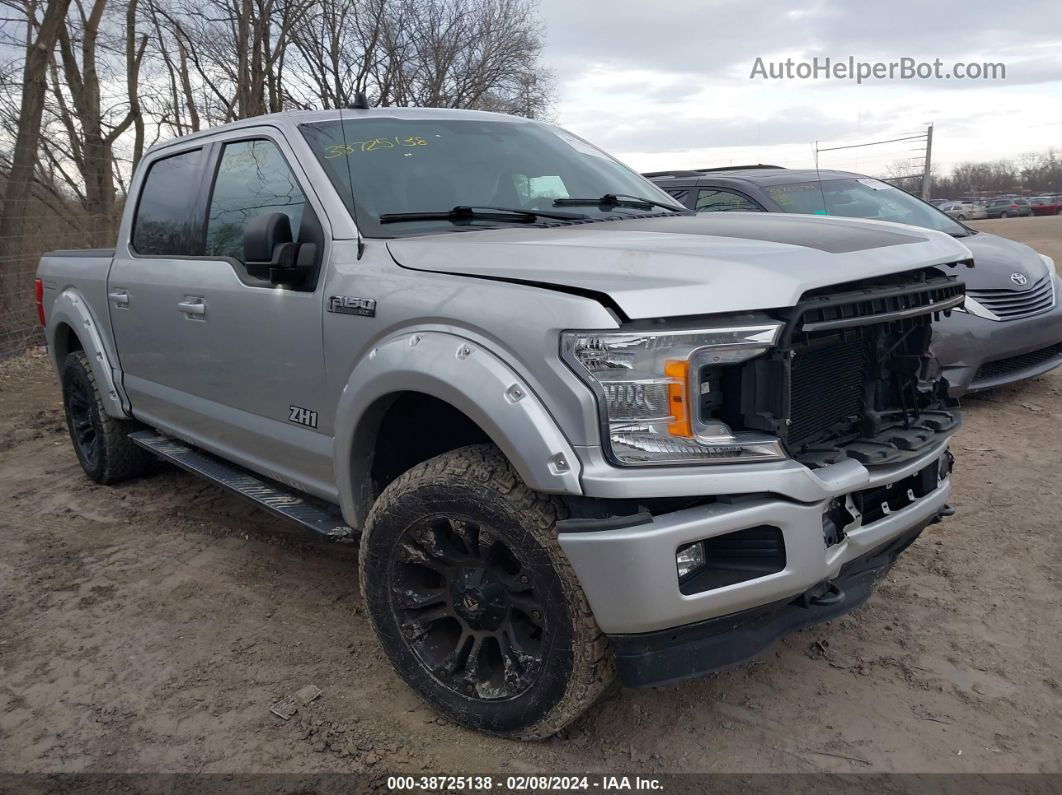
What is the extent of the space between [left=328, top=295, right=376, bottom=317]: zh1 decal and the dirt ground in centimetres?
128

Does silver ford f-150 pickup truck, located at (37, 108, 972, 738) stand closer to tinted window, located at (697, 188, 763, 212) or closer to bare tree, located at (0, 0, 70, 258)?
tinted window, located at (697, 188, 763, 212)

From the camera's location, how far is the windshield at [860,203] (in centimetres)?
652

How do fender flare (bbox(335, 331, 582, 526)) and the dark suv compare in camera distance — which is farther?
the dark suv

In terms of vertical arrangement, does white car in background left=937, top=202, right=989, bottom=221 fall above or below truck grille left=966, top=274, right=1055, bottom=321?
below

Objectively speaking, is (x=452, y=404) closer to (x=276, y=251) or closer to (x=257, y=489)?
(x=276, y=251)

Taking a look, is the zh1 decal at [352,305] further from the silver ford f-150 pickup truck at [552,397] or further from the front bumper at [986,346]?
the front bumper at [986,346]

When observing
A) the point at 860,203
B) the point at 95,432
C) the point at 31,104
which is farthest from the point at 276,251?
the point at 31,104

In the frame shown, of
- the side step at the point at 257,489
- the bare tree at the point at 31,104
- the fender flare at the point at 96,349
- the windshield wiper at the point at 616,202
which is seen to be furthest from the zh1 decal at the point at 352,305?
the bare tree at the point at 31,104

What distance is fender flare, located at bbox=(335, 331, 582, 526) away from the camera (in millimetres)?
2172

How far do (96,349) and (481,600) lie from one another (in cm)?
337

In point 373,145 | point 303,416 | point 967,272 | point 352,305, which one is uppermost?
point 373,145

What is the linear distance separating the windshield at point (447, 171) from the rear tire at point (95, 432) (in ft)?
8.57

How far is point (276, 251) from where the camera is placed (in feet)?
9.69

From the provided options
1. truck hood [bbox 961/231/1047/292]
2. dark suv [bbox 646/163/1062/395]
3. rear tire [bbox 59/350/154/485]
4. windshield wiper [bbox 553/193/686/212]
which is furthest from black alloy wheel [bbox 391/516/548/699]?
truck hood [bbox 961/231/1047/292]
